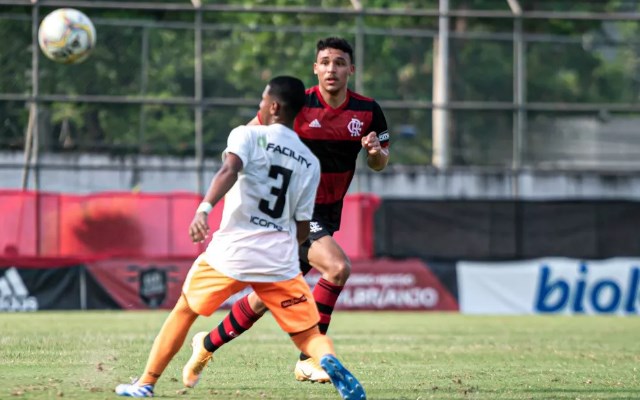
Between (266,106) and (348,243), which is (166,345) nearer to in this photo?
(266,106)

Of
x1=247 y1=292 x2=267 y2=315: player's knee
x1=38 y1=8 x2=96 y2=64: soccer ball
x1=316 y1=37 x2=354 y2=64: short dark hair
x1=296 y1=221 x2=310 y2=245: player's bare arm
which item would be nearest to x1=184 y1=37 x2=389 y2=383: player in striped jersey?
x1=316 y1=37 x2=354 y2=64: short dark hair

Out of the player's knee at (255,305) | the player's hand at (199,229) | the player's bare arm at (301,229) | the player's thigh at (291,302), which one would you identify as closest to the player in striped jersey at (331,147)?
the player's knee at (255,305)

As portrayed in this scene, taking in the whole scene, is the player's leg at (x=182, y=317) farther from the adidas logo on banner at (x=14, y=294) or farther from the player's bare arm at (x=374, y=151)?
the adidas logo on banner at (x=14, y=294)

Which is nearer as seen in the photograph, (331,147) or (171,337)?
(171,337)

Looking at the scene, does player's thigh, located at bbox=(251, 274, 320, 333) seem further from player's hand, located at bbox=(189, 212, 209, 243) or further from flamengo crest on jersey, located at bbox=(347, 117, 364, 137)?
flamengo crest on jersey, located at bbox=(347, 117, 364, 137)

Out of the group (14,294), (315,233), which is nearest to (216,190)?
(315,233)

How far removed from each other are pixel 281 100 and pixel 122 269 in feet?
42.9

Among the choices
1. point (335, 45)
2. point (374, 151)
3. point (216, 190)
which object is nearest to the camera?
point (216, 190)

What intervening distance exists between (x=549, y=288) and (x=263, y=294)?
14510 millimetres

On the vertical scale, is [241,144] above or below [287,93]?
below

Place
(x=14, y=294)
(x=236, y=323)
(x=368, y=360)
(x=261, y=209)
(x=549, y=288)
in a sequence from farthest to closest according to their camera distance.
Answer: (x=549, y=288)
(x=14, y=294)
(x=368, y=360)
(x=236, y=323)
(x=261, y=209)

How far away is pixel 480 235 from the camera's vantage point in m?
21.9

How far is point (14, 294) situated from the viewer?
18.8 metres

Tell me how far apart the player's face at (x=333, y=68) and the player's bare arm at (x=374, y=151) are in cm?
52
